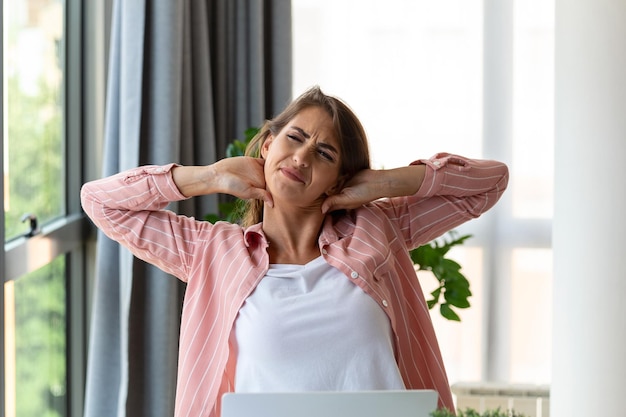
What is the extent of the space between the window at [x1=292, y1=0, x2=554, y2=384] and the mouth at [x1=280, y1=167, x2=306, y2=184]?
5.45 feet

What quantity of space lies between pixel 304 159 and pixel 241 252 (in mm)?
219

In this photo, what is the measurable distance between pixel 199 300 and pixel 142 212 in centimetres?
23

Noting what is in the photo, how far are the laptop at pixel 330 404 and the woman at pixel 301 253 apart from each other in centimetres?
34

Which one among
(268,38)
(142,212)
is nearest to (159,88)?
(268,38)

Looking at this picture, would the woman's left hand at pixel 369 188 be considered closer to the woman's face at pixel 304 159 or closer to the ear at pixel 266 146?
the woman's face at pixel 304 159

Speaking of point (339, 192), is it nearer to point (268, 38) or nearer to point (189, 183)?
point (189, 183)

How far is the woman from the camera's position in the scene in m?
1.72

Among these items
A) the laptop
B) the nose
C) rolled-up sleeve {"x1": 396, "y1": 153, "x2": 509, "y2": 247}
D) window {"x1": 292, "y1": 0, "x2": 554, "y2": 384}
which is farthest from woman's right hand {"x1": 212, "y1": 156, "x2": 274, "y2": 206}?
window {"x1": 292, "y1": 0, "x2": 554, "y2": 384}

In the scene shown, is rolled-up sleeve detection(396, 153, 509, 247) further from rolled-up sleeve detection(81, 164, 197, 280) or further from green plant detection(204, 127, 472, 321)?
green plant detection(204, 127, 472, 321)

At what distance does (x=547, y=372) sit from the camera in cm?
352

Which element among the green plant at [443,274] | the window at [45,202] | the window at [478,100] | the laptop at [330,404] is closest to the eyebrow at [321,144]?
the laptop at [330,404]

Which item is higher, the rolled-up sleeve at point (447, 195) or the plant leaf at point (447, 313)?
the rolled-up sleeve at point (447, 195)

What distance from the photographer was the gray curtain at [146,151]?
2.86m

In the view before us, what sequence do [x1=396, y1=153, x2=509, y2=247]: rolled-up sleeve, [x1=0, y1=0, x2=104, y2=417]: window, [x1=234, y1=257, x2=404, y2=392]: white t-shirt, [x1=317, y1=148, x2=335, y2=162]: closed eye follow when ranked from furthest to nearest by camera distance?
[x1=0, y1=0, x2=104, y2=417]: window → [x1=396, y1=153, x2=509, y2=247]: rolled-up sleeve → [x1=317, y1=148, x2=335, y2=162]: closed eye → [x1=234, y1=257, x2=404, y2=392]: white t-shirt
